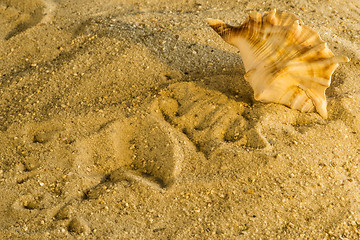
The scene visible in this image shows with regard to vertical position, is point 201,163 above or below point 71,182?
above

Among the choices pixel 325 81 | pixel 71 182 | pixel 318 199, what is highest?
pixel 325 81

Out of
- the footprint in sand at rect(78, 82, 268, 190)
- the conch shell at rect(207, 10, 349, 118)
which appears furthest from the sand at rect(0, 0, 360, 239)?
the conch shell at rect(207, 10, 349, 118)

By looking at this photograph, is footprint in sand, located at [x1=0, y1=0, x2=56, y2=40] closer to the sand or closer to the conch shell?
the sand

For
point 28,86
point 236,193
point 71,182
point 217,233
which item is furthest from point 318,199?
point 28,86

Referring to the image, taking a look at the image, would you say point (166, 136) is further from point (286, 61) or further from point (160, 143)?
point (286, 61)

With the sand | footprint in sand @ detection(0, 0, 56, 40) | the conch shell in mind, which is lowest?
footprint in sand @ detection(0, 0, 56, 40)

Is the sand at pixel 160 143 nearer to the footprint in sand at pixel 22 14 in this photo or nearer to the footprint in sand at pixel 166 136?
the footprint in sand at pixel 166 136

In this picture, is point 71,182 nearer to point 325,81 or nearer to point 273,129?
point 273,129
